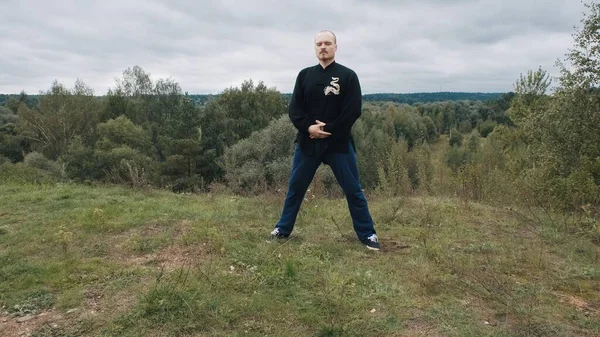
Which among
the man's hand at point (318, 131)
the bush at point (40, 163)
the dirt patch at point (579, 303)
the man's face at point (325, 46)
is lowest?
the bush at point (40, 163)

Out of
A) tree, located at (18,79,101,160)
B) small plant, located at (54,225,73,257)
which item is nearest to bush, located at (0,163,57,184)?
small plant, located at (54,225,73,257)

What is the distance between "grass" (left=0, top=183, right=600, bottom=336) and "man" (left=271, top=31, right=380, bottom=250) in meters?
0.47

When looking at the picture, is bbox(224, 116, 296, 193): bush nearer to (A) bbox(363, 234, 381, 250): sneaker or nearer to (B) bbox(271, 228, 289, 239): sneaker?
(B) bbox(271, 228, 289, 239): sneaker

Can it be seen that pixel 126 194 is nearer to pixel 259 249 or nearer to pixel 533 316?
pixel 259 249

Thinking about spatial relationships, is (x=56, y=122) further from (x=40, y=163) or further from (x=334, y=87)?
(x=334, y=87)

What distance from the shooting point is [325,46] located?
4355mm

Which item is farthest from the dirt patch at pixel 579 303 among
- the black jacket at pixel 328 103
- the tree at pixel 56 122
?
the tree at pixel 56 122

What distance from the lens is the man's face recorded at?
171 inches

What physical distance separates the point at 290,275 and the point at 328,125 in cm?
156

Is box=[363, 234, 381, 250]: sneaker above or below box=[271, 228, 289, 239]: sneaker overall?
below

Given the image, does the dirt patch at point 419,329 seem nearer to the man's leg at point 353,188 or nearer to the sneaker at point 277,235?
the man's leg at point 353,188

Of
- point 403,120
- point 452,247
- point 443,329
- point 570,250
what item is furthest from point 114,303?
point 403,120

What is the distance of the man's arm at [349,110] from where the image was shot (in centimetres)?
434

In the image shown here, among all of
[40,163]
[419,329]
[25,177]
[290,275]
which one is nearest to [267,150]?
[40,163]
